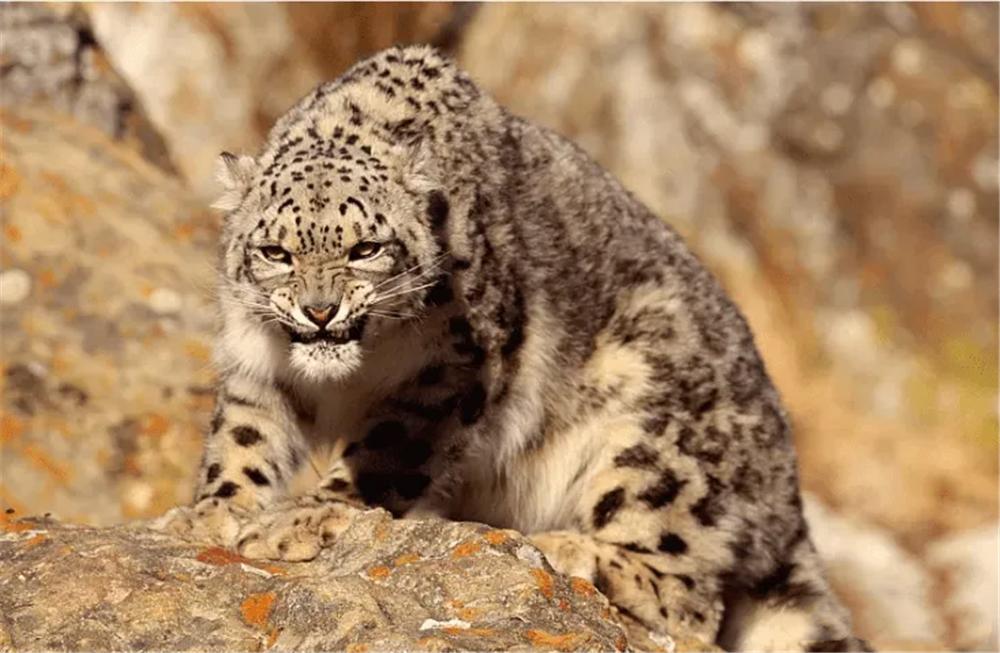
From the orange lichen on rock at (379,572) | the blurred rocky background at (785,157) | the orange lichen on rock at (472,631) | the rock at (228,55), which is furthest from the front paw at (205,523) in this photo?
the rock at (228,55)

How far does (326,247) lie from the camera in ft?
23.6

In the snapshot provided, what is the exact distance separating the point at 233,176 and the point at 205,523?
1648 millimetres

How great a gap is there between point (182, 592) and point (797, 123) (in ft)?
47.4

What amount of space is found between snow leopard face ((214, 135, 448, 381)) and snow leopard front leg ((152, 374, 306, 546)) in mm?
301

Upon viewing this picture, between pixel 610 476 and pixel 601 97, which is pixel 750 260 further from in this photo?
pixel 610 476

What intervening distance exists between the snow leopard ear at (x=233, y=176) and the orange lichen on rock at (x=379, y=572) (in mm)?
2173

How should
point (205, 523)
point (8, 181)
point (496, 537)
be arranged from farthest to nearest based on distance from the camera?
1. point (8, 181)
2. point (205, 523)
3. point (496, 537)

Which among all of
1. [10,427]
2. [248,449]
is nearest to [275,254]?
[248,449]

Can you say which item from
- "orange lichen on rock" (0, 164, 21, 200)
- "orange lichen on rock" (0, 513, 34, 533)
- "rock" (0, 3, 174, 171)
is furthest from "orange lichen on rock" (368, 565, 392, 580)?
"rock" (0, 3, 174, 171)

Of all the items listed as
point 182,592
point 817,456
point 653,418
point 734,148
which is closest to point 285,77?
point 734,148

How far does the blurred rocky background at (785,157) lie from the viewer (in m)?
13.2

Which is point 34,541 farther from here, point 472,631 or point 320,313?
point 472,631

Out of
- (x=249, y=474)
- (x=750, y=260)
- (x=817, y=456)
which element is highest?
(x=750, y=260)

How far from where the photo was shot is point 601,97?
19.7 metres
